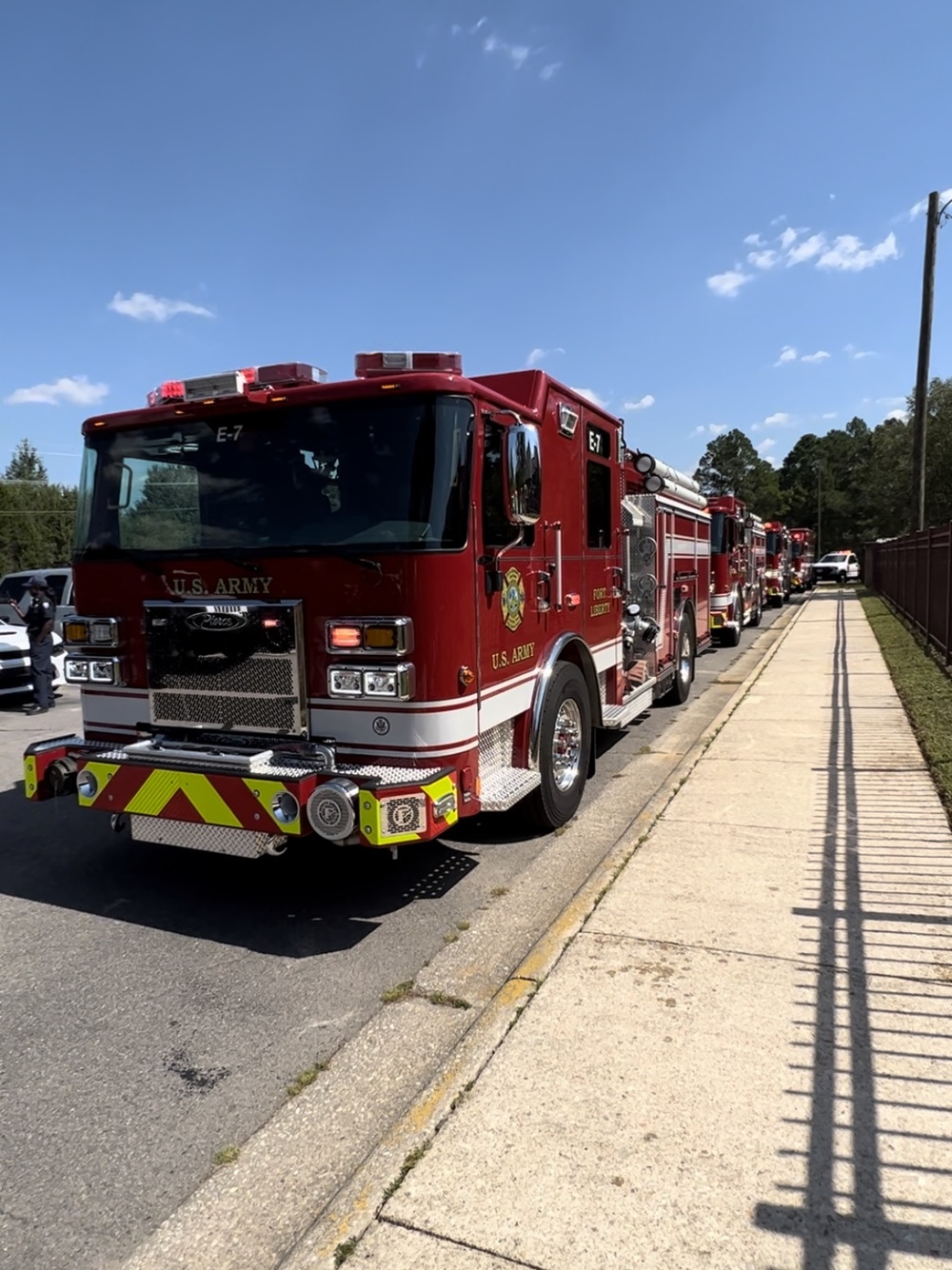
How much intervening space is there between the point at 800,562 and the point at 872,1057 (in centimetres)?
3727

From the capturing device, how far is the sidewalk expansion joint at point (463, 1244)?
6.93 feet

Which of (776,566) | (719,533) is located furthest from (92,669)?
(776,566)

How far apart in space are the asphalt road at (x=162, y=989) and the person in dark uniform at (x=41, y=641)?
496cm

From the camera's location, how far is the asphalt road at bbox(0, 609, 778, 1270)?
8.31ft

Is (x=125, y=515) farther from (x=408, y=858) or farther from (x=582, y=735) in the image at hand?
(x=582, y=735)

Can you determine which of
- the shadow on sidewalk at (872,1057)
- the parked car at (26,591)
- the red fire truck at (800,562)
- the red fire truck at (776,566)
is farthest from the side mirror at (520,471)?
the red fire truck at (800,562)

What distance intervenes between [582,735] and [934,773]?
9.18ft

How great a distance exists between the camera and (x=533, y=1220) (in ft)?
7.38

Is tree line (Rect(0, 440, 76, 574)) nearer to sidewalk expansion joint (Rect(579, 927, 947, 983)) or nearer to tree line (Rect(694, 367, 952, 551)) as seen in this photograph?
tree line (Rect(694, 367, 952, 551))

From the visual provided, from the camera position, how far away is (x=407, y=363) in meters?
4.20

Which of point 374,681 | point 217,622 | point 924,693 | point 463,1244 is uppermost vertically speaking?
point 217,622

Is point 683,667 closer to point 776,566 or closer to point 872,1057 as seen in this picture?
point 872,1057

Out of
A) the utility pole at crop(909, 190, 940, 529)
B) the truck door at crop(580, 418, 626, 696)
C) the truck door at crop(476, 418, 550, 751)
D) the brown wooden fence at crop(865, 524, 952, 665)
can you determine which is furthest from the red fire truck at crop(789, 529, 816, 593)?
the truck door at crop(476, 418, 550, 751)

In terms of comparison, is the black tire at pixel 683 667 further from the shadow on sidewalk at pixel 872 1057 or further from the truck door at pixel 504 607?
the truck door at pixel 504 607
